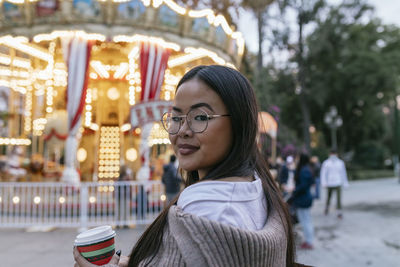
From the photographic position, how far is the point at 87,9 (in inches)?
341

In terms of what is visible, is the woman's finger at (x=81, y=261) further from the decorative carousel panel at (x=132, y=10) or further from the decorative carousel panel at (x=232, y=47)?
the decorative carousel panel at (x=232, y=47)

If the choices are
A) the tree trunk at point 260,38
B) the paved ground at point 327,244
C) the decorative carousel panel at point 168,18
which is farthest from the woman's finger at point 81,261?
the tree trunk at point 260,38

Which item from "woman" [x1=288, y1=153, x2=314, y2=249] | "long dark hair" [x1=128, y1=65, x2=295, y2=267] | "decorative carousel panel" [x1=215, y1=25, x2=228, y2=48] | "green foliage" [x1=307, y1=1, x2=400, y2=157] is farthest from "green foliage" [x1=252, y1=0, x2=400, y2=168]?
"long dark hair" [x1=128, y1=65, x2=295, y2=267]

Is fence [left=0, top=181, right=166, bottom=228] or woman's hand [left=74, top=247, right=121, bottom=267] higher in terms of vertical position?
woman's hand [left=74, top=247, right=121, bottom=267]

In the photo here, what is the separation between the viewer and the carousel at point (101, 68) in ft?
28.3

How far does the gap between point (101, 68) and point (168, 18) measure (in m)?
3.21

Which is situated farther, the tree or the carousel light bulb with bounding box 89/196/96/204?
the tree

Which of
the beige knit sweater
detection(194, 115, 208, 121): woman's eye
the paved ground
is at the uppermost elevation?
detection(194, 115, 208, 121): woman's eye

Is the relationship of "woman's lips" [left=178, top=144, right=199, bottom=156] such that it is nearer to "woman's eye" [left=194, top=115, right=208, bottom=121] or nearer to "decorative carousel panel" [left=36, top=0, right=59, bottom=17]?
"woman's eye" [left=194, top=115, right=208, bottom=121]

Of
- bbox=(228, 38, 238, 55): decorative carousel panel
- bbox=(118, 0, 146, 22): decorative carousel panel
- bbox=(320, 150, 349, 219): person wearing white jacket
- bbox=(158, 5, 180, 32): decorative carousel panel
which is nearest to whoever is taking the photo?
bbox=(320, 150, 349, 219): person wearing white jacket

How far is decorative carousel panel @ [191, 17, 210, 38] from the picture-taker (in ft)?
32.2

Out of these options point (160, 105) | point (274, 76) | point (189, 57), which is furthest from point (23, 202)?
point (274, 76)

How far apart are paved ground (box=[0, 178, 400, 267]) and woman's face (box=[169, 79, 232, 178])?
407cm

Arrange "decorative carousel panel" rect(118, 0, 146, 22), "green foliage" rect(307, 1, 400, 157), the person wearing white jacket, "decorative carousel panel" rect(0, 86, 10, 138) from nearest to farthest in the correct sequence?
the person wearing white jacket
"decorative carousel panel" rect(118, 0, 146, 22)
"decorative carousel panel" rect(0, 86, 10, 138)
"green foliage" rect(307, 1, 400, 157)
